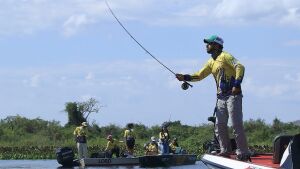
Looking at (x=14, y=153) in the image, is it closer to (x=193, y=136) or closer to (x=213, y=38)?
(x=193, y=136)

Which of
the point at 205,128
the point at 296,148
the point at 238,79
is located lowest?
the point at 296,148

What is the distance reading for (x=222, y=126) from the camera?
11.6m

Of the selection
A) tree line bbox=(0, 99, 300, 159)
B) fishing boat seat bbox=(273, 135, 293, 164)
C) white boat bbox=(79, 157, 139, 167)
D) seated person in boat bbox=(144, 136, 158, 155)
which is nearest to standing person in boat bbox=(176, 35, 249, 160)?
fishing boat seat bbox=(273, 135, 293, 164)

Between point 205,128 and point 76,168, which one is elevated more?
point 205,128

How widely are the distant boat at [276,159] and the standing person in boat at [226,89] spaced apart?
0.28 m

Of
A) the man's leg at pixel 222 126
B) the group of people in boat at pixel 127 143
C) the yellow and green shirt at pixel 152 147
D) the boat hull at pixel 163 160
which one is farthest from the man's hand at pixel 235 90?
the yellow and green shirt at pixel 152 147

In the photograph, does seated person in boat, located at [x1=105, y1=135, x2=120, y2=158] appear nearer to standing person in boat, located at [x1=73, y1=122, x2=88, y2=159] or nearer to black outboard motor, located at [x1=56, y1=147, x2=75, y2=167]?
standing person in boat, located at [x1=73, y1=122, x2=88, y2=159]

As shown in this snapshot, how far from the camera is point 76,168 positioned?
1035 inches

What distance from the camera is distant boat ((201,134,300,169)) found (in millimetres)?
9297

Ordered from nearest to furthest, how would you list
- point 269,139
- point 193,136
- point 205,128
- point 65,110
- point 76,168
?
point 76,168, point 269,139, point 193,136, point 205,128, point 65,110

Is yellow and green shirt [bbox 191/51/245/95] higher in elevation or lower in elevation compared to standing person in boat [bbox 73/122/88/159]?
lower

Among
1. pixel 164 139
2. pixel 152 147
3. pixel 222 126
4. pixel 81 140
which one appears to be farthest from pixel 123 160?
pixel 222 126

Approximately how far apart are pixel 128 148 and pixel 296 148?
1930 centimetres

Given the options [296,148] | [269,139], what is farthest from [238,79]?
[269,139]
